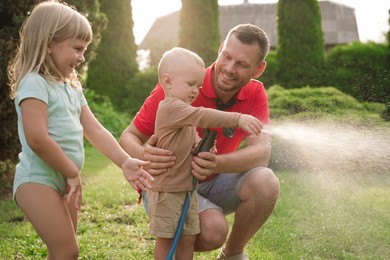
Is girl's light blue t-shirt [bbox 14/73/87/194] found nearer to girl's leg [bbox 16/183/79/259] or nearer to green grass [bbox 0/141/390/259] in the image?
girl's leg [bbox 16/183/79/259]

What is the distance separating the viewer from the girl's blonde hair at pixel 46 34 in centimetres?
280

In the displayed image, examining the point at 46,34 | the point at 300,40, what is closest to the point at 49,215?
the point at 46,34

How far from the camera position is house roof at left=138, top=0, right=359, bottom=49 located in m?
26.9

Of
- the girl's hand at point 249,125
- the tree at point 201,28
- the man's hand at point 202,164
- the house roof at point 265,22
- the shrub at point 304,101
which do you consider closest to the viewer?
the girl's hand at point 249,125

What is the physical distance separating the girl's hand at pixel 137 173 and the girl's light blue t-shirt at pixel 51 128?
259 mm

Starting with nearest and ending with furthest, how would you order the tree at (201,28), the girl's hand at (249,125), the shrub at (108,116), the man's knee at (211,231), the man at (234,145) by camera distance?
the girl's hand at (249,125) < the man's knee at (211,231) < the man at (234,145) < the shrub at (108,116) < the tree at (201,28)

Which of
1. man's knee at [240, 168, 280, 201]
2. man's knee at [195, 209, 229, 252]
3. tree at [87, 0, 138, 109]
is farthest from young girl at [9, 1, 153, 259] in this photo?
tree at [87, 0, 138, 109]

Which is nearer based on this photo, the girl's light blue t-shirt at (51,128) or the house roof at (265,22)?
the girl's light blue t-shirt at (51,128)

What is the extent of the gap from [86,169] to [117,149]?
5708 mm

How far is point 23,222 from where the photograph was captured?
5.08 m

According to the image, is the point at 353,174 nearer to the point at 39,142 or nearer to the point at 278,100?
the point at 278,100

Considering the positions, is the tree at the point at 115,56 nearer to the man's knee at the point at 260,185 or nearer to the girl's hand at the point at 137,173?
the man's knee at the point at 260,185

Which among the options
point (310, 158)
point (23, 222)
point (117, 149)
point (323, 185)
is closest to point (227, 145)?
point (117, 149)

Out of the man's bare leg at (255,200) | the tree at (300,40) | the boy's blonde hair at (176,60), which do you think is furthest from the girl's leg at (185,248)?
the tree at (300,40)
